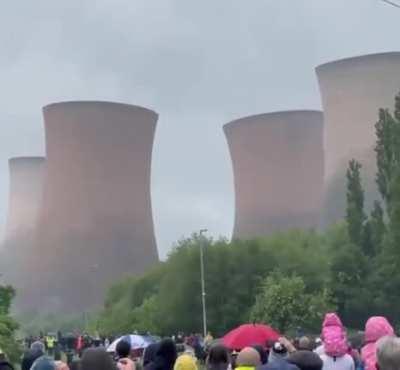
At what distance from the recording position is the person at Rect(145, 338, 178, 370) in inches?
187

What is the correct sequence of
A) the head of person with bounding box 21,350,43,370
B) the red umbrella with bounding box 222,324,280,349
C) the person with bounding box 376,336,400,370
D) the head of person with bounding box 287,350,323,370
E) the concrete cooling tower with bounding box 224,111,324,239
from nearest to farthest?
the person with bounding box 376,336,400,370, the head of person with bounding box 287,350,323,370, the head of person with bounding box 21,350,43,370, the red umbrella with bounding box 222,324,280,349, the concrete cooling tower with bounding box 224,111,324,239

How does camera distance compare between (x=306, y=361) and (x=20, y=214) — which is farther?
(x=20, y=214)

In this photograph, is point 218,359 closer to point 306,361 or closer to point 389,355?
point 306,361

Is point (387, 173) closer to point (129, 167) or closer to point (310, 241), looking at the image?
point (310, 241)

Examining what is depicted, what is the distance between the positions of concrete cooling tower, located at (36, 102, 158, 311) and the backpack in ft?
88.2

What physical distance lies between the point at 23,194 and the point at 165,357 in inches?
1392

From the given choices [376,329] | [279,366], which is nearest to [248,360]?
[279,366]

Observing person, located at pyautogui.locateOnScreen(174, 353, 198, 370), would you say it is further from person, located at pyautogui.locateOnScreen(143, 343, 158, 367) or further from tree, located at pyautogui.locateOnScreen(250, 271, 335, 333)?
tree, located at pyautogui.locateOnScreen(250, 271, 335, 333)

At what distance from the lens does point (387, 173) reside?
23672mm

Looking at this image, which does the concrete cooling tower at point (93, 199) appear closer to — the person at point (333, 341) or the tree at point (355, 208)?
the tree at point (355, 208)

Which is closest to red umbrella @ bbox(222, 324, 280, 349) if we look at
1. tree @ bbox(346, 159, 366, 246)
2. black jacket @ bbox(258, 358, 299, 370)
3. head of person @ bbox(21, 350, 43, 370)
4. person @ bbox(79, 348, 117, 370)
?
head of person @ bbox(21, 350, 43, 370)

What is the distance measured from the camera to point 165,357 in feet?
15.6

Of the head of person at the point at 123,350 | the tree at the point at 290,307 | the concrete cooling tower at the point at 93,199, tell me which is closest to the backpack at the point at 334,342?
the head of person at the point at 123,350

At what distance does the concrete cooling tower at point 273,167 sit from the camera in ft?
106
